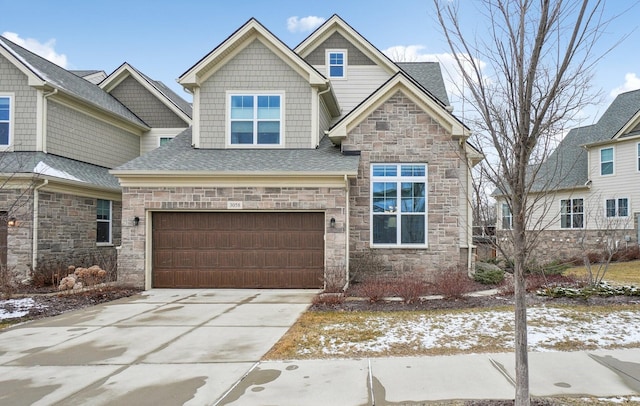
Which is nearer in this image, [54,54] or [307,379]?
[307,379]

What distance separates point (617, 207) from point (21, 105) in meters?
26.0

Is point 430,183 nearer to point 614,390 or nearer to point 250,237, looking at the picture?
point 250,237

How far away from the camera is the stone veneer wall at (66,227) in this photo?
13078 mm

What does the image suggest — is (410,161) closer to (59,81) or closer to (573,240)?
(59,81)

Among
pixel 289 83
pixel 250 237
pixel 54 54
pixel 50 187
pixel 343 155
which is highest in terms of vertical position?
pixel 54 54

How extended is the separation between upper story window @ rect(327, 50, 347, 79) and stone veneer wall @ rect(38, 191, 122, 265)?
10.5m

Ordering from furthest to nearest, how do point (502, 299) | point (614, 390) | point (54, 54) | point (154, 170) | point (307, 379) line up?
point (54, 54) → point (154, 170) → point (502, 299) → point (307, 379) → point (614, 390)

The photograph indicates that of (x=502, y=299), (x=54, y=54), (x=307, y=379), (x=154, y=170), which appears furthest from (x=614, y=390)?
(x=54, y=54)

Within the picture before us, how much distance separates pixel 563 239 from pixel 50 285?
77.6 ft

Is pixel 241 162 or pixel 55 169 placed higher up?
pixel 241 162

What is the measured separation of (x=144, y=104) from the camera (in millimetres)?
19297

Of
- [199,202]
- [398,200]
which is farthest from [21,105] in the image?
[398,200]

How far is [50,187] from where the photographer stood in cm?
1315

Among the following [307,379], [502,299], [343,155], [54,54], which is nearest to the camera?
[307,379]
